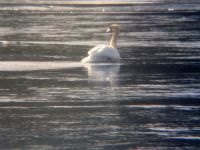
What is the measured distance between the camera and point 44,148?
459 inches

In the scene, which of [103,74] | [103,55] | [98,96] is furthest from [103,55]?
[98,96]

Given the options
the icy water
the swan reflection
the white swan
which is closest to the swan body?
the white swan

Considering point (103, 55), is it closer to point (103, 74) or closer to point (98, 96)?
point (103, 74)

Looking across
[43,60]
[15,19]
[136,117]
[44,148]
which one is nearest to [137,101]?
[136,117]

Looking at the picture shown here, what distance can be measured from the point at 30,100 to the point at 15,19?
109 ft

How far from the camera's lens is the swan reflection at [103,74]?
63.2 feet

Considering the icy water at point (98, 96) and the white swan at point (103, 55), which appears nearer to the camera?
the icy water at point (98, 96)

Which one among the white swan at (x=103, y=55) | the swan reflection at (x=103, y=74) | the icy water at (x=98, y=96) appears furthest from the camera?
the white swan at (x=103, y=55)

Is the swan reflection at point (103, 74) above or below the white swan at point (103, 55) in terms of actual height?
below

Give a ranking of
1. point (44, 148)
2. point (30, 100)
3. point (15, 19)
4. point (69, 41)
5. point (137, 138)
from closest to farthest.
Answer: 1. point (44, 148)
2. point (137, 138)
3. point (30, 100)
4. point (69, 41)
5. point (15, 19)

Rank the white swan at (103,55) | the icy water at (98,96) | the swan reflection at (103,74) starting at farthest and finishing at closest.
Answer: the white swan at (103,55), the swan reflection at (103,74), the icy water at (98,96)

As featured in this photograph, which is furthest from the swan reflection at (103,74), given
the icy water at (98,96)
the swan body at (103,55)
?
the swan body at (103,55)

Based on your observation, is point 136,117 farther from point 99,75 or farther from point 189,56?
point 189,56

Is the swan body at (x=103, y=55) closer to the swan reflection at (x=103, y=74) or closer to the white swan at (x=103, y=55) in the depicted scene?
the white swan at (x=103, y=55)
